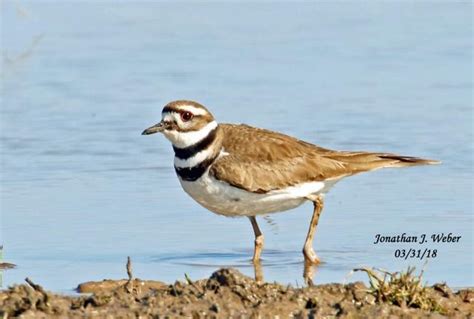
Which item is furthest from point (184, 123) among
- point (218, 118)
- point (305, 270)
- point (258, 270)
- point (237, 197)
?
point (218, 118)

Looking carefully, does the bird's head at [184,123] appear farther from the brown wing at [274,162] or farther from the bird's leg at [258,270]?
the bird's leg at [258,270]

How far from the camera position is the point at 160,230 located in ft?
30.7

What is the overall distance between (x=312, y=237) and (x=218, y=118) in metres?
4.11

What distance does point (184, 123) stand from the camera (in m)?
8.82

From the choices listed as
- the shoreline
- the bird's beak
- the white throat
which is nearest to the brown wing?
the white throat

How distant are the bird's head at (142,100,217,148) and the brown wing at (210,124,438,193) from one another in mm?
176

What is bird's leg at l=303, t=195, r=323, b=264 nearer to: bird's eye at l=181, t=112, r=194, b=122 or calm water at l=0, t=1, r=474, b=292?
calm water at l=0, t=1, r=474, b=292

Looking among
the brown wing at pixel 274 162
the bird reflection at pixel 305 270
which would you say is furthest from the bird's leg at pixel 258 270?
the brown wing at pixel 274 162

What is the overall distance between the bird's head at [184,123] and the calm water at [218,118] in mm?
805

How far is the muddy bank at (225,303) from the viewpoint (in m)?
6.22

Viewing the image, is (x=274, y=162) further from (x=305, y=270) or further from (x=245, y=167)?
(x=305, y=270)

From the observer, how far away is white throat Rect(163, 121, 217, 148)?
8.77 meters

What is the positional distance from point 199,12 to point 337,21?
210 cm

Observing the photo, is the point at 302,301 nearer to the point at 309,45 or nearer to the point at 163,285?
the point at 163,285
